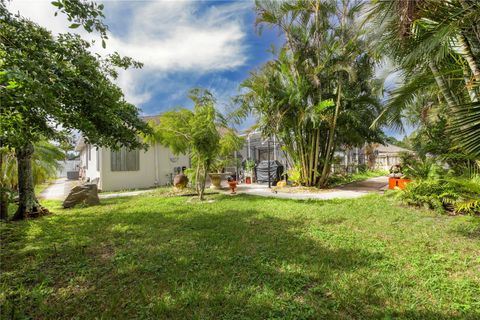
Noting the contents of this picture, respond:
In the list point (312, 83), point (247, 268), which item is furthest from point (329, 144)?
point (247, 268)

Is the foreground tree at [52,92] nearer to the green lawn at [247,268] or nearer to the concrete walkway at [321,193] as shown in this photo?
the green lawn at [247,268]

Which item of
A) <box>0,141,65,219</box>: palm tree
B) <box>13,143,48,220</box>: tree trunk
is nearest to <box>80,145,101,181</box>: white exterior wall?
<box>0,141,65,219</box>: palm tree

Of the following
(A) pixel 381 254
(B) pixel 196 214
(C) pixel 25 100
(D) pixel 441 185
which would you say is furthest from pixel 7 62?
(D) pixel 441 185

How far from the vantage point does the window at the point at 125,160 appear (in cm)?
1330

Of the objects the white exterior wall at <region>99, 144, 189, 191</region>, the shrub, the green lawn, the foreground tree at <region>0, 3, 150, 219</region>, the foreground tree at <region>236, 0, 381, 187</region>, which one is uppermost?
the foreground tree at <region>236, 0, 381, 187</region>

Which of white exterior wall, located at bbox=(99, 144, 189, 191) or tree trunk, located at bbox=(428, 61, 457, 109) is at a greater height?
tree trunk, located at bbox=(428, 61, 457, 109)

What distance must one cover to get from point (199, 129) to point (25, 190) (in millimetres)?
5181

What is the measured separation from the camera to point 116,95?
13.9ft

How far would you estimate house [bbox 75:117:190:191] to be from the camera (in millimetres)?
13055

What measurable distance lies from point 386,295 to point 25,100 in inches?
165

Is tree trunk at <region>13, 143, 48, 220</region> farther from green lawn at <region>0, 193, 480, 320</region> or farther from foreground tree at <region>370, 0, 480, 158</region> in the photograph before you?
foreground tree at <region>370, 0, 480, 158</region>

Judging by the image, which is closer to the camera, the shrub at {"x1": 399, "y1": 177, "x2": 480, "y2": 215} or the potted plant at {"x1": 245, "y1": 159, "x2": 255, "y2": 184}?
the shrub at {"x1": 399, "y1": 177, "x2": 480, "y2": 215}

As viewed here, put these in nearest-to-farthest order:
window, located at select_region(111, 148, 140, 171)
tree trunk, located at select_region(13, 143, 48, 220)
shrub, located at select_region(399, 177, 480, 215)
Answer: shrub, located at select_region(399, 177, 480, 215)
tree trunk, located at select_region(13, 143, 48, 220)
window, located at select_region(111, 148, 140, 171)

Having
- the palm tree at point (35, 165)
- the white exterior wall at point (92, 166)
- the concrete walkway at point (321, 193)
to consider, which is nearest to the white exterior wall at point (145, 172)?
the white exterior wall at point (92, 166)
